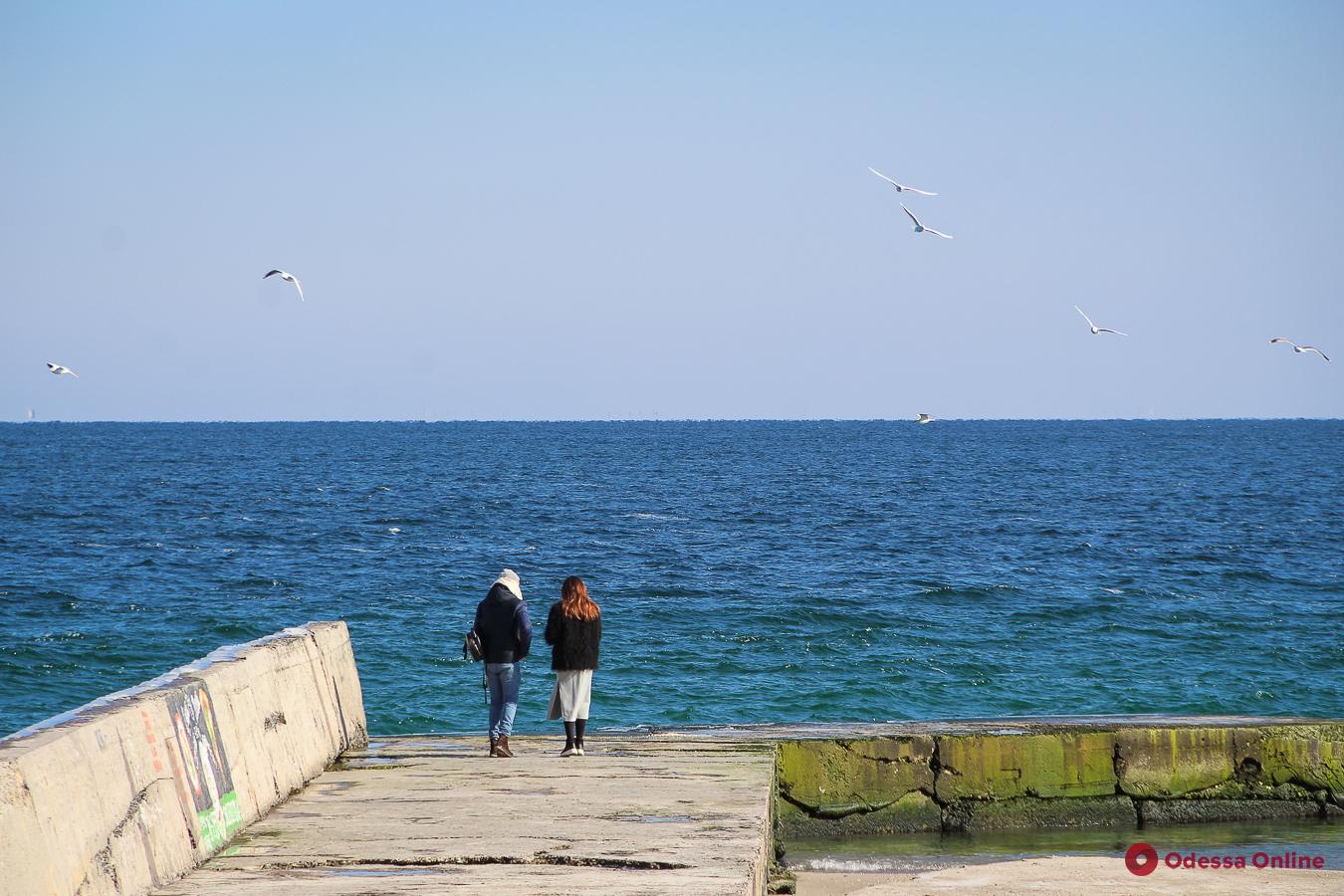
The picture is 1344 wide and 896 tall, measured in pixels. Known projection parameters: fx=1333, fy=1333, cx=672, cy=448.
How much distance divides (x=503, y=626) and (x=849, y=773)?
10.6 ft

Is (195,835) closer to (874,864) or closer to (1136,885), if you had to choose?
(874,864)

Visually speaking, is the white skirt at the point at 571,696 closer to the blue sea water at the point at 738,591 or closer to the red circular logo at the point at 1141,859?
the red circular logo at the point at 1141,859

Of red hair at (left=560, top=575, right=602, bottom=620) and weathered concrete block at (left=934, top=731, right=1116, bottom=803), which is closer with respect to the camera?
red hair at (left=560, top=575, right=602, bottom=620)

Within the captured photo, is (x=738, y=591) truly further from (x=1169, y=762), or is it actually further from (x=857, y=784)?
(x=857, y=784)

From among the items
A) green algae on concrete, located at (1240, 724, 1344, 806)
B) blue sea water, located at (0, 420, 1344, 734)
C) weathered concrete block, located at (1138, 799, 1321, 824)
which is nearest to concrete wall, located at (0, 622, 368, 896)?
weathered concrete block, located at (1138, 799, 1321, 824)

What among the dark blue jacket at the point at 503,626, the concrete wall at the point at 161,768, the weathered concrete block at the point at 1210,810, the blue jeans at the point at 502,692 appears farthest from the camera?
the weathered concrete block at the point at 1210,810

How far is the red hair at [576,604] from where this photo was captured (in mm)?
10719

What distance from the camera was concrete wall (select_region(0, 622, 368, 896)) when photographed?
559cm

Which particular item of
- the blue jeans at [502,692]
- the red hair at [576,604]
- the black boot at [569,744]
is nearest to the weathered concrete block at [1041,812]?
the black boot at [569,744]

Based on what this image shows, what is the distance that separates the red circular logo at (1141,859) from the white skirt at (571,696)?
4.33 meters

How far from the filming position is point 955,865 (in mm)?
10203

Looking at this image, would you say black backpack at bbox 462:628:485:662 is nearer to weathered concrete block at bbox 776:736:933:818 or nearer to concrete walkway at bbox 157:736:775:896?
concrete walkway at bbox 157:736:775:896

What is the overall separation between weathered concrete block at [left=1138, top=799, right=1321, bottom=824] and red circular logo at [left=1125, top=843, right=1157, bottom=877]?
78cm

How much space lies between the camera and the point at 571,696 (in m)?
10.7
